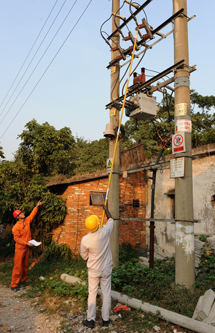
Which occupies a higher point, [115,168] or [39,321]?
[115,168]

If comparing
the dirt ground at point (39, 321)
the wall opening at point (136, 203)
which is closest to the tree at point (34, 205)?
the wall opening at point (136, 203)

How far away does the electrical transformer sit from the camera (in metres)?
5.98

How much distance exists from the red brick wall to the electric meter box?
15.4ft

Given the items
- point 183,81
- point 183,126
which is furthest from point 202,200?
point 183,81

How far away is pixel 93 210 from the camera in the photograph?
10.1 meters

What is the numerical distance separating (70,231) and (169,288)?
5.38 meters

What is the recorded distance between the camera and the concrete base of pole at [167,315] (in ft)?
11.9

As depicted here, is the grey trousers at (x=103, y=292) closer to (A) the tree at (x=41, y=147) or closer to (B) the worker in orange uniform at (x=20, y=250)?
(B) the worker in orange uniform at (x=20, y=250)

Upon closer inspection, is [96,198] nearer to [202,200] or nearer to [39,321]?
[202,200]

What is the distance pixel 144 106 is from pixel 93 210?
5.27 metres

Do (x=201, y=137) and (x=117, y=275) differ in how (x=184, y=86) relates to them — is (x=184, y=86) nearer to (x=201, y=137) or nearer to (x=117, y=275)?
(x=117, y=275)

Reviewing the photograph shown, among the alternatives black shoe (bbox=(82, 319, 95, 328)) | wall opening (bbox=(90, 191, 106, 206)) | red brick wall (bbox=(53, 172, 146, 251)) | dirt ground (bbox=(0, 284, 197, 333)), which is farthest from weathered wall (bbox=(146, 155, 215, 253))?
black shoe (bbox=(82, 319, 95, 328))

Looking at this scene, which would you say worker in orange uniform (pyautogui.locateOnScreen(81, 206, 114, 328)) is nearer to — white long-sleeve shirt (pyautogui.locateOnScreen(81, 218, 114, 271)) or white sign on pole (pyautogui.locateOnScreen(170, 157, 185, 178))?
white long-sleeve shirt (pyautogui.locateOnScreen(81, 218, 114, 271))

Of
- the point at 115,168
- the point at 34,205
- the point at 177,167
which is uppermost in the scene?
the point at 115,168
